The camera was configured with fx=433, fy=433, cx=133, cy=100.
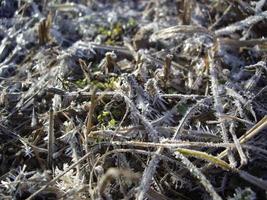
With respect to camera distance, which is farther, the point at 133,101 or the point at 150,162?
the point at 133,101

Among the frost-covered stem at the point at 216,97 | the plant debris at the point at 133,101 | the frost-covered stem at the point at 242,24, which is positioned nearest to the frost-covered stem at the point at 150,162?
the plant debris at the point at 133,101

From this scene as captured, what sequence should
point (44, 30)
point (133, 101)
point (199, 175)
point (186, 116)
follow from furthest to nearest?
point (44, 30) → point (133, 101) → point (186, 116) → point (199, 175)

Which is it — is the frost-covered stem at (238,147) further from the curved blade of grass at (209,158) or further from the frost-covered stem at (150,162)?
the frost-covered stem at (150,162)

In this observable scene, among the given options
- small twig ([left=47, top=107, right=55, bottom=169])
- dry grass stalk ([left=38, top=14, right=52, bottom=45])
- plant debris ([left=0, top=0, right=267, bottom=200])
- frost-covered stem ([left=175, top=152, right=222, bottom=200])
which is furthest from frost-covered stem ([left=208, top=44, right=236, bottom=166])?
dry grass stalk ([left=38, top=14, right=52, bottom=45])

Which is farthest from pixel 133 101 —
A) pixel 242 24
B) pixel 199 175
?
pixel 242 24

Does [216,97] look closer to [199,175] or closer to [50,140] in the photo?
[199,175]

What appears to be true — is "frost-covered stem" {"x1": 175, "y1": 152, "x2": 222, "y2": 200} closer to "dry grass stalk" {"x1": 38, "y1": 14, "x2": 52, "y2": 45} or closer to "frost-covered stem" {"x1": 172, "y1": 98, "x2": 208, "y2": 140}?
"frost-covered stem" {"x1": 172, "y1": 98, "x2": 208, "y2": 140}

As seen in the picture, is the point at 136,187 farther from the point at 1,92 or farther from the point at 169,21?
the point at 169,21

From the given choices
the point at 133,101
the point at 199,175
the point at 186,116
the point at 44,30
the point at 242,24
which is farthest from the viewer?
the point at 44,30
